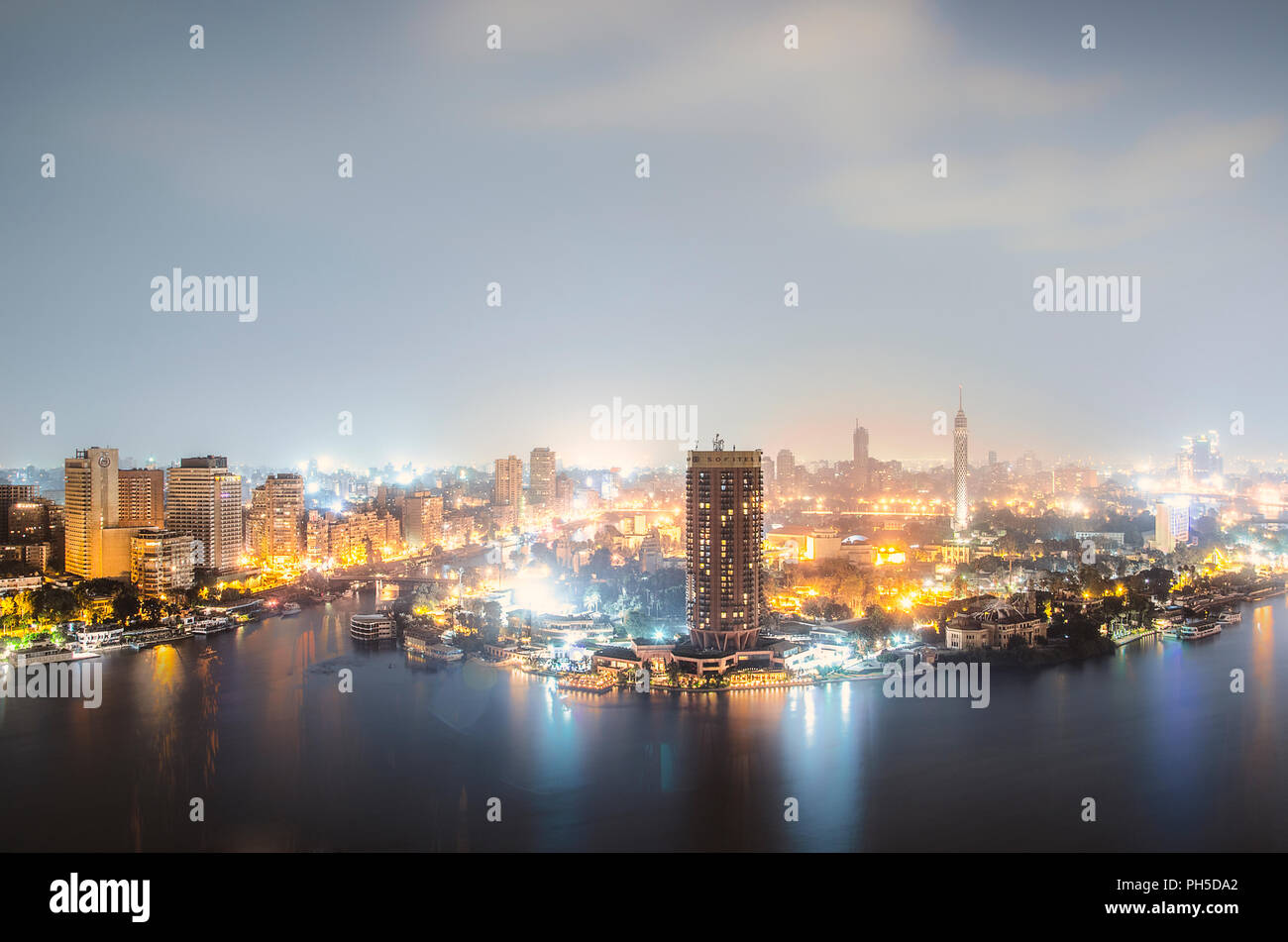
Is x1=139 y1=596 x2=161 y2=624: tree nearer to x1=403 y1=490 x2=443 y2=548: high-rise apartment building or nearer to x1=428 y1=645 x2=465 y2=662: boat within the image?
x1=428 y1=645 x2=465 y2=662: boat

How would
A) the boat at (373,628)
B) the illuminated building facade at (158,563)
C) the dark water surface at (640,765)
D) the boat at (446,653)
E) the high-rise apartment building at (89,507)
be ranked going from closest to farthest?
the dark water surface at (640,765) < the boat at (446,653) < the boat at (373,628) < the illuminated building facade at (158,563) < the high-rise apartment building at (89,507)

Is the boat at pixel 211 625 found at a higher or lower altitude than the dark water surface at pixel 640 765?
higher

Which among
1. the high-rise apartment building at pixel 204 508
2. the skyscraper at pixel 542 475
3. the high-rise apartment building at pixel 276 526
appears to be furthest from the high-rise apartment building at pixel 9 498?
the skyscraper at pixel 542 475

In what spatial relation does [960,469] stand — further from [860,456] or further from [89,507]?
[89,507]

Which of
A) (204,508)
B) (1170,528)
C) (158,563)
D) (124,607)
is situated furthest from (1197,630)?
(204,508)

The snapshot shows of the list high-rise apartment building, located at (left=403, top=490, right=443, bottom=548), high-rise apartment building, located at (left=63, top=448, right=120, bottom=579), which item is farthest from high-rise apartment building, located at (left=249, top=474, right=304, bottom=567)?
high-rise apartment building, located at (left=403, top=490, right=443, bottom=548)

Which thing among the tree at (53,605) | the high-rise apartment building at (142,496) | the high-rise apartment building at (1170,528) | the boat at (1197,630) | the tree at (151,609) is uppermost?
the high-rise apartment building at (142,496)

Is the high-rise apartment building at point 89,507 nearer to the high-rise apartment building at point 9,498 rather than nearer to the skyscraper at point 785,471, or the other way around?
the high-rise apartment building at point 9,498
